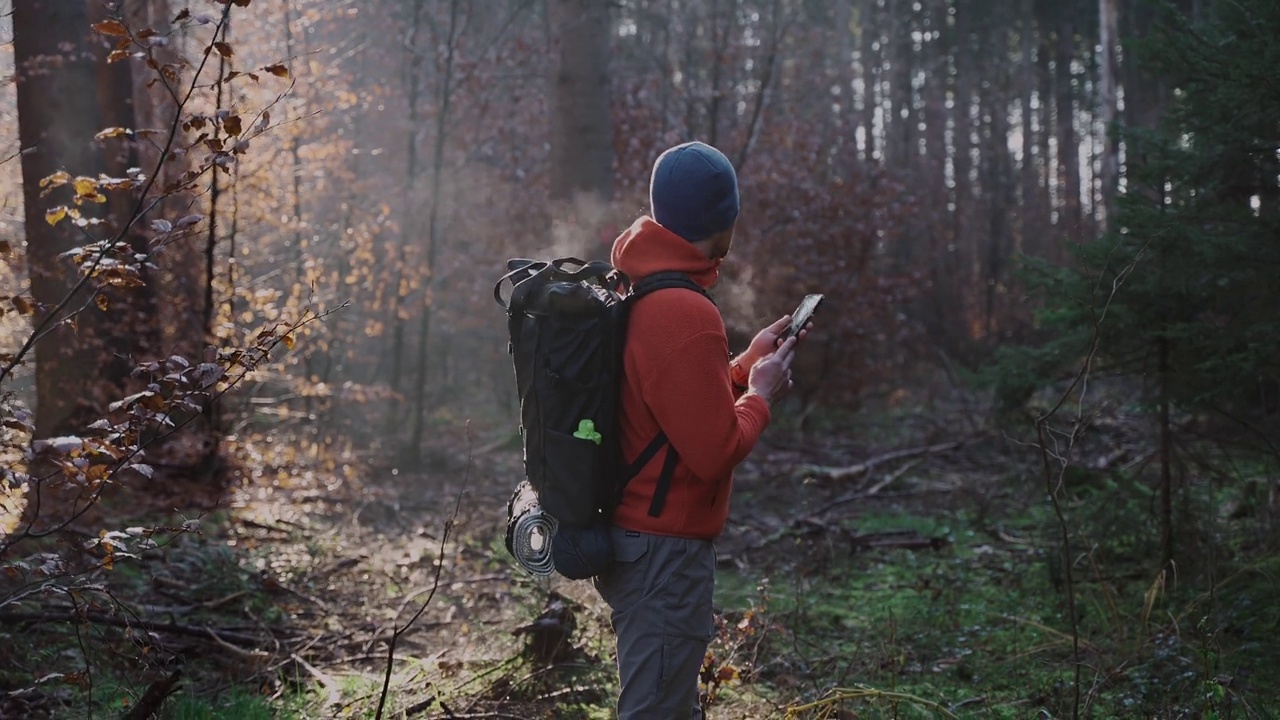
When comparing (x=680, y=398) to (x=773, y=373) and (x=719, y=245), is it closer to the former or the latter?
(x=773, y=373)

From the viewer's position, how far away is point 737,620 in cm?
587

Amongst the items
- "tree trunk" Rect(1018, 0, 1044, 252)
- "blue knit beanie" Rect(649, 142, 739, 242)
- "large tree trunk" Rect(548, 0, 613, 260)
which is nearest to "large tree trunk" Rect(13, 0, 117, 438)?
"large tree trunk" Rect(548, 0, 613, 260)

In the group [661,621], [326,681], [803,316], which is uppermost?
[803,316]

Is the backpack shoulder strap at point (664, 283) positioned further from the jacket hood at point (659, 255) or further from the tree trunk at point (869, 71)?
the tree trunk at point (869, 71)

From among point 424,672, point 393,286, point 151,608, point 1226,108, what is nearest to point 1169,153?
point 1226,108

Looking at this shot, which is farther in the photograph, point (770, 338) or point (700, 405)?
point (770, 338)

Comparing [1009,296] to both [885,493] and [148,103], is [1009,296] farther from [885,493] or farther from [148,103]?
[148,103]

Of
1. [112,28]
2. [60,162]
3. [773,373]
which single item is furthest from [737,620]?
[60,162]

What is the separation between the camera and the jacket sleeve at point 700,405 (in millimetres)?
2904

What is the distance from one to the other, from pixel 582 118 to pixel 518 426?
3110 mm

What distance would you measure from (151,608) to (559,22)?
6752mm

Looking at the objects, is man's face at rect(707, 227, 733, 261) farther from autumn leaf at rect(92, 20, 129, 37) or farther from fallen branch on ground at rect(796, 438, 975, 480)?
fallen branch on ground at rect(796, 438, 975, 480)

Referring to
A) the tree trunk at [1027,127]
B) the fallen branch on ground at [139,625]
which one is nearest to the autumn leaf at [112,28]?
the fallen branch on ground at [139,625]

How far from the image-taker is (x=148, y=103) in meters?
9.43
